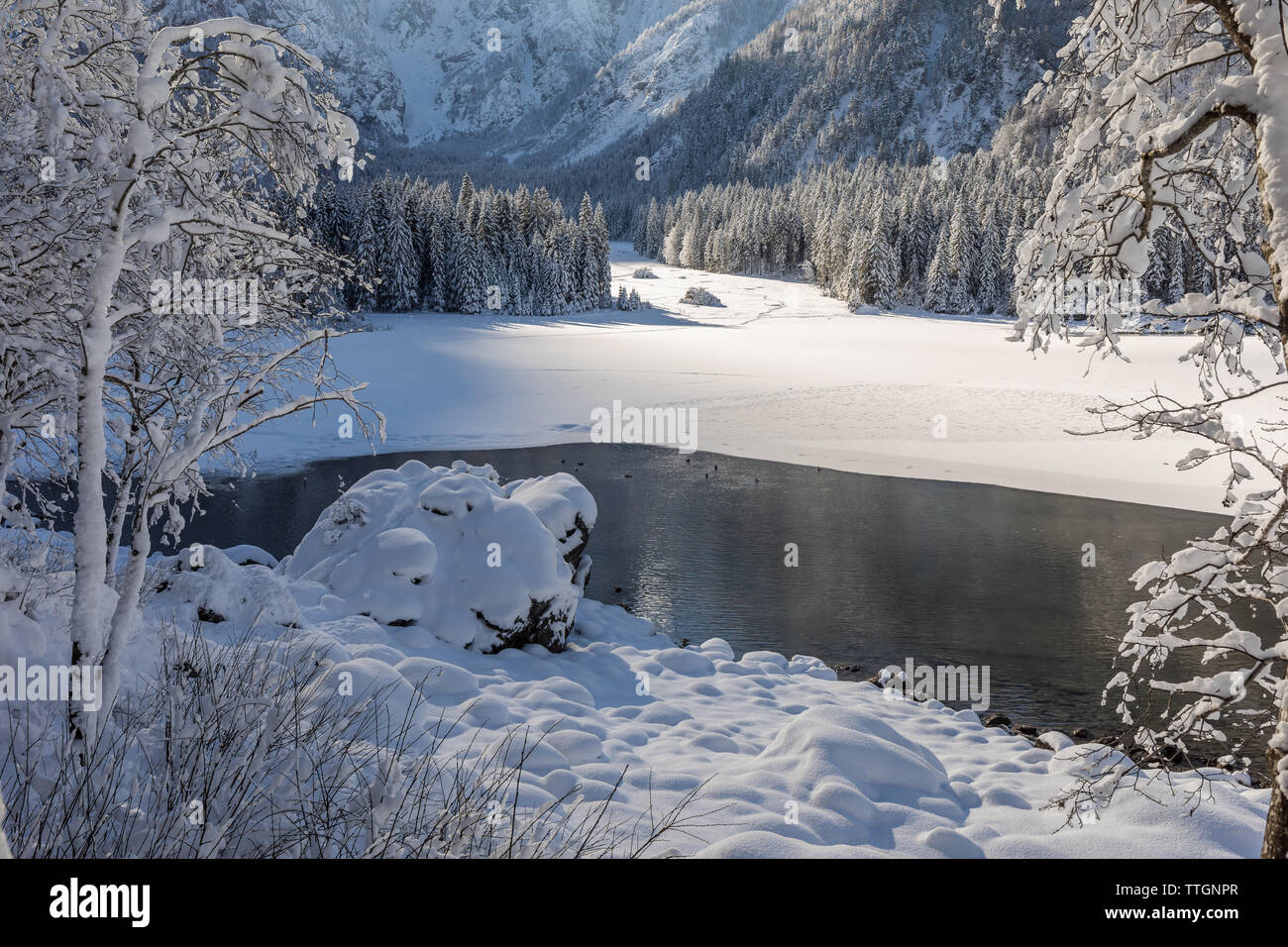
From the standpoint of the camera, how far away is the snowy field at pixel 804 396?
2267 centimetres

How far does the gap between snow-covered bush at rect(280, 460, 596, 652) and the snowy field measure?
13065 millimetres

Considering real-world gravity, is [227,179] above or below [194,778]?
above

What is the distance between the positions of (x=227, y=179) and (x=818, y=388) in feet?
94.2

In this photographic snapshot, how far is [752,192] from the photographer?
4013 inches

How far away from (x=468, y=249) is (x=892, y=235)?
37.8 meters

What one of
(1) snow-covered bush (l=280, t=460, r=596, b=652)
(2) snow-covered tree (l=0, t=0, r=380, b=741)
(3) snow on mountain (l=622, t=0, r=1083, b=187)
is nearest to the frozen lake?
(1) snow-covered bush (l=280, t=460, r=596, b=652)

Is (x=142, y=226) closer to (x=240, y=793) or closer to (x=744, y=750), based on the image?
(x=240, y=793)

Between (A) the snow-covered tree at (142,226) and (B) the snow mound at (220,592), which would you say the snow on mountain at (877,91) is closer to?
(B) the snow mound at (220,592)

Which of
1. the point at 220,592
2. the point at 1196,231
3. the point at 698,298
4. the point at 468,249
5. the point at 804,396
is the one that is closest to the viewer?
the point at 1196,231

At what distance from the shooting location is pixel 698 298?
229ft

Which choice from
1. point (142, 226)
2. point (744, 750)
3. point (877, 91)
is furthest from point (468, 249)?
point (877, 91)

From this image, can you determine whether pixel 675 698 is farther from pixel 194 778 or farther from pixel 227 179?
pixel 227 179
